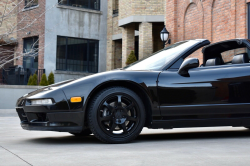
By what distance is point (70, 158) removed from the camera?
423 cm

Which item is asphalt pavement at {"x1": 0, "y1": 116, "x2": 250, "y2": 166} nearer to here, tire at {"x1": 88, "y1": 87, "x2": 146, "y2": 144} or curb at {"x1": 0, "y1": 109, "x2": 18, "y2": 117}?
tire at {"x1": 88, "y1": 87, "x2": 146, "y2": 144}

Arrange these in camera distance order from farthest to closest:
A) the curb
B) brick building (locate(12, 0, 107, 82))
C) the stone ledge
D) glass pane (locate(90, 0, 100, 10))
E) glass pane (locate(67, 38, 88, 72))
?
glass pane (locate(90, 0, 100, 10))
glass pane (locate(67, 38, 88, 72))
brick building (locate(12, 0, 107, 82))
the stone ledge
the curb

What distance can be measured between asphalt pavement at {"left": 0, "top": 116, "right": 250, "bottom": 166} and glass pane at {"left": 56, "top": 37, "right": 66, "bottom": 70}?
1729 centimetres

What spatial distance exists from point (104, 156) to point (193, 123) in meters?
1.67

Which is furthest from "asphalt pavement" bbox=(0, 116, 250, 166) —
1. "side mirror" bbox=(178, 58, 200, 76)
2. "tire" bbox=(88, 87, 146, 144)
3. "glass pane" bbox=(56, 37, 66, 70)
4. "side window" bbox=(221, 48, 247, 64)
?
"glass pane" bbox=(56, 37, 66, 70)

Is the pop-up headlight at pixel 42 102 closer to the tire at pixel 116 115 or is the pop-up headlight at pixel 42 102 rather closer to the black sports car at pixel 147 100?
the black sports car at pixel 147 100

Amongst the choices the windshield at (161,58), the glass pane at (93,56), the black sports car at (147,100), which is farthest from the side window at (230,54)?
the glass pane at (93,56)

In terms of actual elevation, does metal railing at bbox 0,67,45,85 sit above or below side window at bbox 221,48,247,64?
below

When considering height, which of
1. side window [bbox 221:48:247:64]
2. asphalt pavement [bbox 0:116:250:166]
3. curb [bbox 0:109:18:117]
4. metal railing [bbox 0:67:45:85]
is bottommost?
curb [bbox 0:109:18:117]

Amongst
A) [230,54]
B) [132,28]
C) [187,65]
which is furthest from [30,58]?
[187,65]

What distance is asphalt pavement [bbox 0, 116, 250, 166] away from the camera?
Result: 13.1ft

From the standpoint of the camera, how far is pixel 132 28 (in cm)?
2264

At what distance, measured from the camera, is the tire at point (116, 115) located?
5234 millimetres

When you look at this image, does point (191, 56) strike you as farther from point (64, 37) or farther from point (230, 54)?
point (64, 37)
